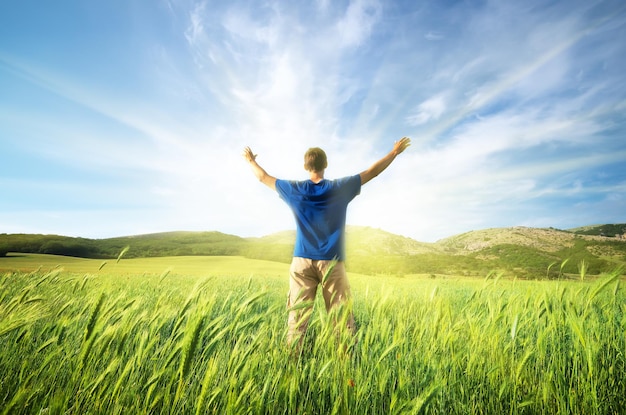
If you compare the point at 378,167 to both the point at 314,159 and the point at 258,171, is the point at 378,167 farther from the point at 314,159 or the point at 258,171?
the point at 258,171

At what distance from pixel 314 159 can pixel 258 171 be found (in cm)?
88

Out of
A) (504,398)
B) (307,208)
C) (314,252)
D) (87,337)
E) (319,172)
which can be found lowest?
(504,398)

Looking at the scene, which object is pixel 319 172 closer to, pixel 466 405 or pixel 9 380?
A: pixel 466 405

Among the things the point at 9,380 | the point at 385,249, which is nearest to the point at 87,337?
the point at 9,380

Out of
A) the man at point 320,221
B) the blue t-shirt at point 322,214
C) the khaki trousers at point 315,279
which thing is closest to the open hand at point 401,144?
the man at point 320,221

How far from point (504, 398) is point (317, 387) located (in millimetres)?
1168

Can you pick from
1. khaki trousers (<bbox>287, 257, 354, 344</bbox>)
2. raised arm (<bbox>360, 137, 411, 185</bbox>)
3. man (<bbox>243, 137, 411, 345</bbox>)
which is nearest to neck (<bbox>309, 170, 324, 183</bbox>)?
man (<bbox>243, 137, 411, 345</bbox>)

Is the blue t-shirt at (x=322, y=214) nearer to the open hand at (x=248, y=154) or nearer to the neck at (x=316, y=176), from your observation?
the neck at (x=316, y=176)

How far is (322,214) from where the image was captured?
3.48 m

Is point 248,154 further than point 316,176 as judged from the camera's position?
Yes

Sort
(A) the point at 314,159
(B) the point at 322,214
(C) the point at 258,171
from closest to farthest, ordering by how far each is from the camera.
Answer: (B) the point at 322,214 → (A) the point at 314,159 → (C) the point at 258,171

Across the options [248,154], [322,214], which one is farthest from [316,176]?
[248,154]

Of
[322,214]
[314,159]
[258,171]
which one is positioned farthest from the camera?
[258,171]

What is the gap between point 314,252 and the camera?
339 centimetres
